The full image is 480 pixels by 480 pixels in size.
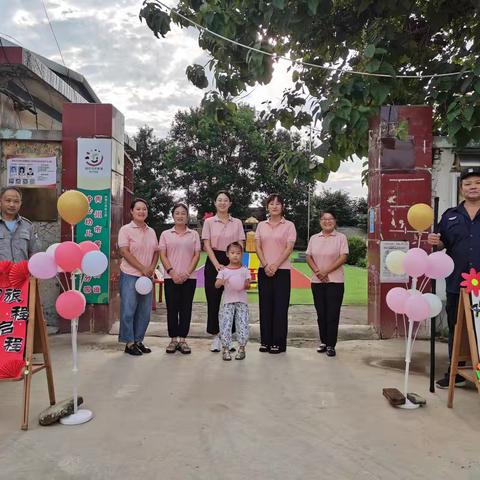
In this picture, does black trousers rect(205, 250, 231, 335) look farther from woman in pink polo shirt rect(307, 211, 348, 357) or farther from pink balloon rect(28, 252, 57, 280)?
pink balloon rect(28, 252, 57, 280)

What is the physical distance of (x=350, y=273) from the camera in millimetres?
15633

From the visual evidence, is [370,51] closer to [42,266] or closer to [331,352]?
[331,352]

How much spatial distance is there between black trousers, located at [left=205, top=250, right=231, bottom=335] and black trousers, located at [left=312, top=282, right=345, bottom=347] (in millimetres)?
938

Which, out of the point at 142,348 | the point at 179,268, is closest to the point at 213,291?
the point at 179,268

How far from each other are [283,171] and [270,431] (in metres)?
3.98

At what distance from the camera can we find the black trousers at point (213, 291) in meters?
4.88

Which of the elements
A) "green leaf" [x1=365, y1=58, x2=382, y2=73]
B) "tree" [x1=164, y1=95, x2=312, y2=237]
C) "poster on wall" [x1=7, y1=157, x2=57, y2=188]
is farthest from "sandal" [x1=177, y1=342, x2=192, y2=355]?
"tree" [x1=164, y1=95, x2=312, y2=237]

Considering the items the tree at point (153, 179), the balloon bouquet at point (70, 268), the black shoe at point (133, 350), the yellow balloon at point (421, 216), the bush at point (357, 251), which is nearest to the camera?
the balloon bouquet at point (70, 268)

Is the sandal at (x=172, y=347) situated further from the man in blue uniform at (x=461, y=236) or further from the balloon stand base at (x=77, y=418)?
the man in blue uniform at (x=461, y=236)

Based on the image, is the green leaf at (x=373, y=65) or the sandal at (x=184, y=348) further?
the sandal at (x=184, y=348)

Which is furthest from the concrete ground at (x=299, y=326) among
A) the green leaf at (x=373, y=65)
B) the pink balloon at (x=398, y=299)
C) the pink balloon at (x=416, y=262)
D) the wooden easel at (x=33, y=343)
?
the green leaf at (x=373, y=65)

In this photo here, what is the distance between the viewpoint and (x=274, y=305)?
4.91m

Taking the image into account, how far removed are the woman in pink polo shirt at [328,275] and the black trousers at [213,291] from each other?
93 cm

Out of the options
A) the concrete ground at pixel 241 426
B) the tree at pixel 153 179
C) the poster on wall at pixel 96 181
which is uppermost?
the tree at pixel 153 179
